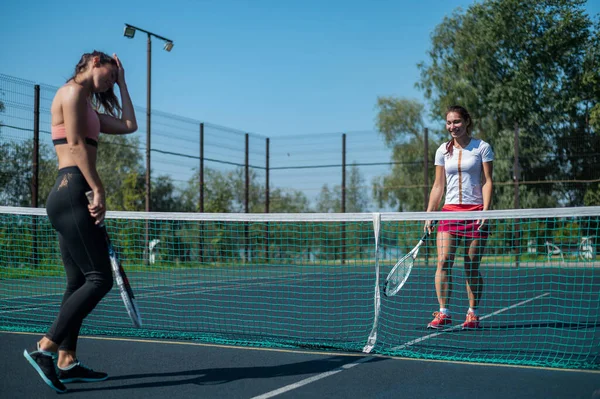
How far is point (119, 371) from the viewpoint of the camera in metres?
4.47

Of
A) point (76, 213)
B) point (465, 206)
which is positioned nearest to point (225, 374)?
point (76, 213)

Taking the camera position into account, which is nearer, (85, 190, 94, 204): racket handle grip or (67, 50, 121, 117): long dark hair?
(85, 190, 94, 204): racket handle grip

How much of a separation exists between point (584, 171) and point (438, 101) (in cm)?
1668

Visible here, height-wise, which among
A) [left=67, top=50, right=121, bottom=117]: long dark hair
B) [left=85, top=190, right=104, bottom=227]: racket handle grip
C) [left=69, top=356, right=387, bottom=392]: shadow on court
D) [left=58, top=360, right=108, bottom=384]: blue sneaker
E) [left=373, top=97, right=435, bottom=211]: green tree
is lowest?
[left=69, top=356, right=387, bottom=392]: shadow on court

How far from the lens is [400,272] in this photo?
6016 millimetres

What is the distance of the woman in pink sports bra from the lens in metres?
3.89

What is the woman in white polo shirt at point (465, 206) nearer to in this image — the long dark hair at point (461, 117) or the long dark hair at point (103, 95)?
the long dark hair at point (461, 117)

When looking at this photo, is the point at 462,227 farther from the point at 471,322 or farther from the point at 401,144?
the point at 401,144

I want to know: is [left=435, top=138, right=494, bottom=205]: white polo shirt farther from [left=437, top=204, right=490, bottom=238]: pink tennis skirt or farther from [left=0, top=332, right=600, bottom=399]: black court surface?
[left=0, top=332, right=600, bottom=399]: black court surface

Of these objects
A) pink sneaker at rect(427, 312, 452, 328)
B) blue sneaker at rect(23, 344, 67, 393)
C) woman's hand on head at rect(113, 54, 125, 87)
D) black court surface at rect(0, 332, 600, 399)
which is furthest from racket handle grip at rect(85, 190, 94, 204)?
pink sneaker at rect(427, 312, 452, 328)

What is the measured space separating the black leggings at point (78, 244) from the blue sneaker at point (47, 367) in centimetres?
10

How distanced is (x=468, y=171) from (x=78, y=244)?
12.2ft

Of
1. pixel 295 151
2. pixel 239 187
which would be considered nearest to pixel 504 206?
pixel 295 151

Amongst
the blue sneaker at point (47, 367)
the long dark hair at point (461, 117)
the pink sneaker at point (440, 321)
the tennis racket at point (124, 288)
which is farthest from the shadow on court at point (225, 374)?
the long dark hair at point (461, 117)
